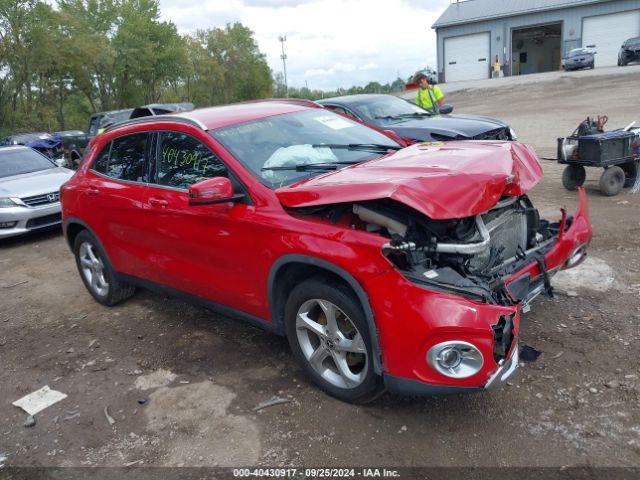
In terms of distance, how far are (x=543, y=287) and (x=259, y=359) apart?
2014 millimetres

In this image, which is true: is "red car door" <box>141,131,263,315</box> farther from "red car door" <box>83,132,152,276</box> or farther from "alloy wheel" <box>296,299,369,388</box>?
"alloy wheel" <box>296,299,369,388</box>

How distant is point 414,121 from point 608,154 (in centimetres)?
292

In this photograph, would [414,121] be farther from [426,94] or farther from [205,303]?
[205,303]

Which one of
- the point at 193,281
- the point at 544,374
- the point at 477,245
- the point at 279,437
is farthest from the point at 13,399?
the point at 544,374

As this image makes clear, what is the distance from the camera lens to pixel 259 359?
3.93 m

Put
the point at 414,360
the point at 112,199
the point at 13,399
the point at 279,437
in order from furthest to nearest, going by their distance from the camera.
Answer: the point at 112,199
the point at 13,399
the point at 279,437
the point at 414,360

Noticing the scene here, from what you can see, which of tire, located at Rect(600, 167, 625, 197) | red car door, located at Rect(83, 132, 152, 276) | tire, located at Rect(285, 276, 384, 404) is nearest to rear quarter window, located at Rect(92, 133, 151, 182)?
red car door, located at Rect(83, 132, 152, 276)

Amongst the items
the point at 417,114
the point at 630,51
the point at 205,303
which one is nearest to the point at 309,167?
the point at 205,303

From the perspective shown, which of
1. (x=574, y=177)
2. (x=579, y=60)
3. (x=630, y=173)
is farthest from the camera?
(x=579, y=60)

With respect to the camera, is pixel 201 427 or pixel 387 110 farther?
pixel 387 110

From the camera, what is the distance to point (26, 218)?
26.6 feet

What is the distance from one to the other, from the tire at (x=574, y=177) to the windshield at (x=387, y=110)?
261 cm

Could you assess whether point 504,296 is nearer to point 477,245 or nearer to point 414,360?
point 477,245

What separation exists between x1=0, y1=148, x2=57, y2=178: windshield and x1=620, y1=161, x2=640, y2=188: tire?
932cm
